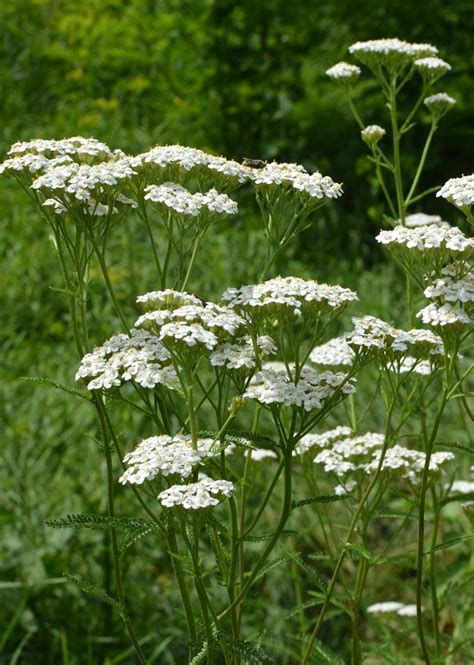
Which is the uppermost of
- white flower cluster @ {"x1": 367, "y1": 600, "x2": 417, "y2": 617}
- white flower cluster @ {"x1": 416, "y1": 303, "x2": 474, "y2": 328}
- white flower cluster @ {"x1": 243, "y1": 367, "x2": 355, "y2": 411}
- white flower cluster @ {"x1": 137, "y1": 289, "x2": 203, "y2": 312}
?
white flower cluster @ {"x1": 137, "y1": 289, "x2": 203, "y2": 312}

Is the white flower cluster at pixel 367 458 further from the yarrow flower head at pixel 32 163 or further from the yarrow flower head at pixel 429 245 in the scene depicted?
the yarrow flower head at pixel 32 163

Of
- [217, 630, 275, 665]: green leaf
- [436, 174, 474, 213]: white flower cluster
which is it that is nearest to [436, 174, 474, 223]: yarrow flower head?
[436, 174, 474, 213]: white flower cluster

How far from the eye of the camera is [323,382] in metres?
2.42

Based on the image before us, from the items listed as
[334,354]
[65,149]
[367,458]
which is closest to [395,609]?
[367,458]

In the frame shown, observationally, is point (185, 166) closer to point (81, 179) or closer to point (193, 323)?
point (81, 179)

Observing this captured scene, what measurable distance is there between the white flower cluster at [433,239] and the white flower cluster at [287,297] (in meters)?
0.19

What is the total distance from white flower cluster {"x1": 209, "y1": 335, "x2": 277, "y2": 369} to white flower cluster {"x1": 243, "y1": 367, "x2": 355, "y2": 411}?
0.05 metres

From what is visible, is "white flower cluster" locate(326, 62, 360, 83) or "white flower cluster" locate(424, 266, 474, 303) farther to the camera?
"white flower cluster" locate(326, 62, 360, 83)

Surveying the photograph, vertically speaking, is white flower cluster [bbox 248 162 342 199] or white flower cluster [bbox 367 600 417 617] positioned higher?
white flower cluster [bbox 248 162 342 199]

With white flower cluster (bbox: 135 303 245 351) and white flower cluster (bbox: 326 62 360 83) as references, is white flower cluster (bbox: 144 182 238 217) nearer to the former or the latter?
white flower cluster (bbox: 135 303 245 351)

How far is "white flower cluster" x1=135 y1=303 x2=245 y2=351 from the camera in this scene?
2168mm

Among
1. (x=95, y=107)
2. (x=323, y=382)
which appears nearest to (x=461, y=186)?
(x=323, y=382)

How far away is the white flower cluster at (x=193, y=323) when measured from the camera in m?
2.17

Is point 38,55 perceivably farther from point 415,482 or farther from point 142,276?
point 415,482
